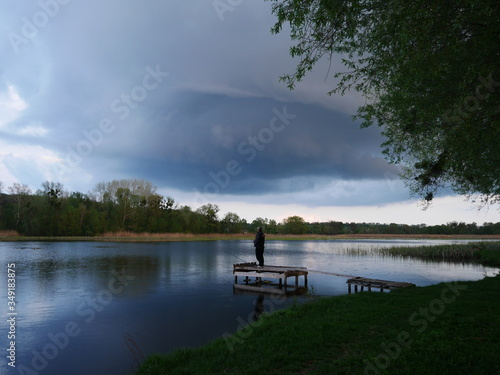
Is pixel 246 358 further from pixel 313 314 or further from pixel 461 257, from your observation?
pixel 461 257

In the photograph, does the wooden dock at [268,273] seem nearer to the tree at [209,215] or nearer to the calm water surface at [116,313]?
the calm water surface at [116,313]

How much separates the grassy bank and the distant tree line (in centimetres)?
8847

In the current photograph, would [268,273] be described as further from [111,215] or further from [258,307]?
[111,215]

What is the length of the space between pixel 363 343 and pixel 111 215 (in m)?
103

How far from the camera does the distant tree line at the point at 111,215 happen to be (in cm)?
8481

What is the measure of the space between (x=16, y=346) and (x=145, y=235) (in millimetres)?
74497

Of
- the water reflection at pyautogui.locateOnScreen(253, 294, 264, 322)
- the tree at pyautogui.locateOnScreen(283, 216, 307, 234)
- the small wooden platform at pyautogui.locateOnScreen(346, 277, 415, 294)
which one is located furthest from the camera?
A: the tree at pyautogui.locateOnScreen(283, 216, 307, 234)

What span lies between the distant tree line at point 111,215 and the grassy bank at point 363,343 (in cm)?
8847

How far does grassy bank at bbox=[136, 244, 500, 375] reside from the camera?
6508mm

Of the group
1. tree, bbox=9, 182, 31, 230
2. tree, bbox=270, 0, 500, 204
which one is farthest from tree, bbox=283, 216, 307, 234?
tree, bbox=270, 0, 500, 204

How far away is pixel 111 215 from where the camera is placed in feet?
331

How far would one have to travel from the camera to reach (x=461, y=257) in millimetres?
44344

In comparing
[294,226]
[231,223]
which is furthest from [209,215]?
[294,226]

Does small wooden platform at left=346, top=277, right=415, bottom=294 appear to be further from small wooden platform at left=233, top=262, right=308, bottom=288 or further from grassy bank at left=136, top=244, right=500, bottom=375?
grassy bank at left=136, top=244, right=500, bottom=375
